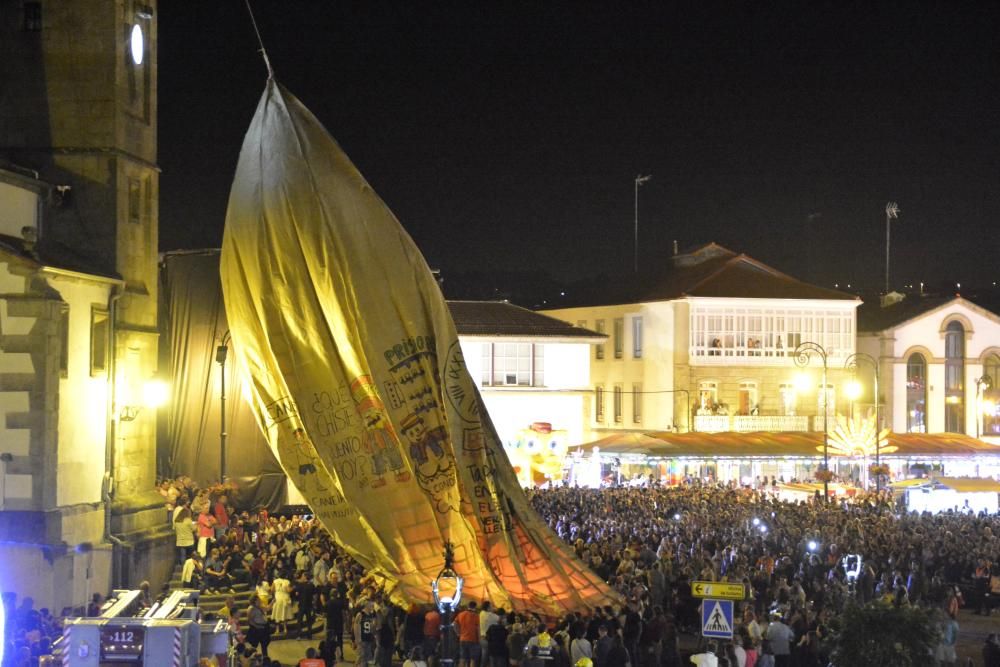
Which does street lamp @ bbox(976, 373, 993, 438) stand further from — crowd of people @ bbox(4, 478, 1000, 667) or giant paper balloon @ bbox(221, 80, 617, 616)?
giant paper balloon @ bbox(221, 80, 617, 616)

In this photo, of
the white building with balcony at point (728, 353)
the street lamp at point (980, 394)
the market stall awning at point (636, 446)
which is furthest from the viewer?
the street lamp at point (980, 394)

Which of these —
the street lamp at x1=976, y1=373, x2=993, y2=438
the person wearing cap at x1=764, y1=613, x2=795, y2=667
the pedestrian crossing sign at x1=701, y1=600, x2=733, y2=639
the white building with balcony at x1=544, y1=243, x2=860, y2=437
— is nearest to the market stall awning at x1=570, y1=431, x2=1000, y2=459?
the white building with balcony at x1=544, y1=243, x2=860, y2=437

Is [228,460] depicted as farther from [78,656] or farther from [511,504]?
[78,656]

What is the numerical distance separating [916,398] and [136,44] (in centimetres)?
4959

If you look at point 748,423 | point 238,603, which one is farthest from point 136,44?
point 748,423

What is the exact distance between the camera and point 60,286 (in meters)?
22.3

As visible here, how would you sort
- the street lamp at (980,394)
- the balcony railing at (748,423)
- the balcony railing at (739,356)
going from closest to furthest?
the balcony railing at (748,423) → the balcony railing at (739,356) → the street lamp at (980,394)

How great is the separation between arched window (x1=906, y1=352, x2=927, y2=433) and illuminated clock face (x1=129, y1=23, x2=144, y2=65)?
48817 mm

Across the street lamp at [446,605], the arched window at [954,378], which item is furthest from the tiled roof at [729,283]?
the street lamp at [446,605]

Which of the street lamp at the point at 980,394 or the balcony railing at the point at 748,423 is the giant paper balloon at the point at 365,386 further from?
the street lamp at the point at 980,394

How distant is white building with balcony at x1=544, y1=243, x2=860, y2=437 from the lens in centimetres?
6100

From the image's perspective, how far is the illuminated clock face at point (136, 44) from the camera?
24.2 m

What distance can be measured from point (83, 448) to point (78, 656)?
937 cm

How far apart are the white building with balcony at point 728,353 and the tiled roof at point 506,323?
386 centimetres
